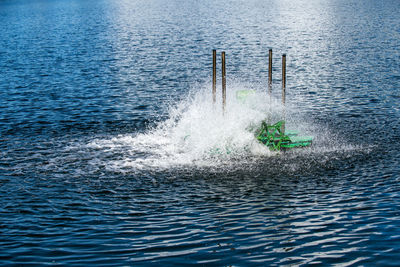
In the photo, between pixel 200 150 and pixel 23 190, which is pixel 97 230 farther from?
pixel 200 150

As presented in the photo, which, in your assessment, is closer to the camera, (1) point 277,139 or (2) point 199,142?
(1) point 277,139

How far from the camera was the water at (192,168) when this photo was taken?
41.8 feet

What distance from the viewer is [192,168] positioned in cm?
1844

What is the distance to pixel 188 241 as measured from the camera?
12891 millimetres

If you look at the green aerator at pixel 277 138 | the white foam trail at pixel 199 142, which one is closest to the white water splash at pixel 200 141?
the white foam trail at pixel 199 142

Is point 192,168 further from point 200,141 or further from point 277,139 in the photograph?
point 277,139

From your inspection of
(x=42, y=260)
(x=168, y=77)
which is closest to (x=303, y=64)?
(x=168, y=77)

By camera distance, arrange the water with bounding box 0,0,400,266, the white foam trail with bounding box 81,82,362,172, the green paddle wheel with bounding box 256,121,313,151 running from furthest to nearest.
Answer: the green paddle wheel with bounding box 256,121,313,151, the white foam trail with bounding box 81,82,362,172, the water with bounding box 0,0,400,266

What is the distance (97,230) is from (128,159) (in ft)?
20.6

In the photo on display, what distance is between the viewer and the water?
12.7 metres

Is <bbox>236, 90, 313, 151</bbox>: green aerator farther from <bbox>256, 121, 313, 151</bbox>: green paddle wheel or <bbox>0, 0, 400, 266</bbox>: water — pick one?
<bbox>0, 0, 400, 266</bbox>: water

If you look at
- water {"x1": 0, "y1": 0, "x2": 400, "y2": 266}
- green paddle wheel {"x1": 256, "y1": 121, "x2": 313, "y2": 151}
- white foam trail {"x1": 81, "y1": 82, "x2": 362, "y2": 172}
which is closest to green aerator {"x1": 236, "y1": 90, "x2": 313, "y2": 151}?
green paddle wheel {"x1": 256, "y1": 121, "x2": 313, "y2": 151}

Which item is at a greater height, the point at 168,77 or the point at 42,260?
the point at 168,77

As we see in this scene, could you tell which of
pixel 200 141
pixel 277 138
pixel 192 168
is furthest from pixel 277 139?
pixel 192 168
